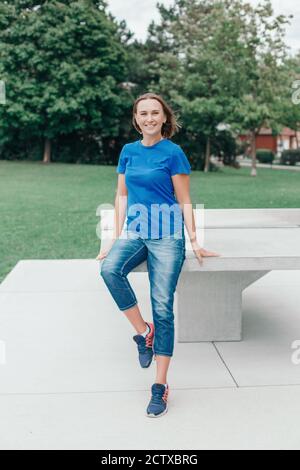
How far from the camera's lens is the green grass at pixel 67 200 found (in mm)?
7984

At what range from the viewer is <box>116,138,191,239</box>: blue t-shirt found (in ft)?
9.54

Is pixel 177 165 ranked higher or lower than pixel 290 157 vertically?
higher

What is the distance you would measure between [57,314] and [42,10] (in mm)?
22309

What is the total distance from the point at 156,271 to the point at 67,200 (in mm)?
10936

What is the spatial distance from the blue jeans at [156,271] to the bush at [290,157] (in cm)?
2951

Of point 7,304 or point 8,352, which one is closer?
point 8,352

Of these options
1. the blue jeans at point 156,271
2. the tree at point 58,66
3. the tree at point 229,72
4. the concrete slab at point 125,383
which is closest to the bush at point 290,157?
the tree at point 229,72

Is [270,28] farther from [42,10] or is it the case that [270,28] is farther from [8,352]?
[8,352]

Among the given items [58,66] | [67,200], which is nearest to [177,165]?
[67,200]

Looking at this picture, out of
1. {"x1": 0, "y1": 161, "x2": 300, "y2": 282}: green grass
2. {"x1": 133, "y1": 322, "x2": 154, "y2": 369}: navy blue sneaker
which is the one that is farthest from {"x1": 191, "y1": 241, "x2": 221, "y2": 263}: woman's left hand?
{"x1": 0, "y1": 161, "x2": 300, "y2": 282}: green grass

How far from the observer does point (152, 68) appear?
26234 millimetres

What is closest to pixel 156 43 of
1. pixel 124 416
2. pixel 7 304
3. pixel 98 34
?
pixel 98 34

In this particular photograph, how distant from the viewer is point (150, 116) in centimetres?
293

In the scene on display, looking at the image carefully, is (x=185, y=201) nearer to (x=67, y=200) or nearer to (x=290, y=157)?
(x=67, y=200)
